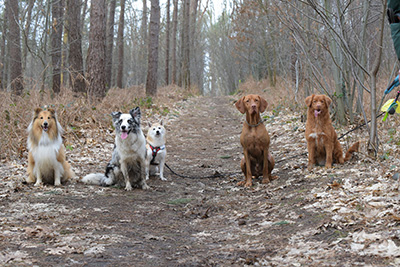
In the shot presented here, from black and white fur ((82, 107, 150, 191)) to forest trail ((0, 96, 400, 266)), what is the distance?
Result: 27 cm

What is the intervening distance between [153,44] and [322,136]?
13.4 meters

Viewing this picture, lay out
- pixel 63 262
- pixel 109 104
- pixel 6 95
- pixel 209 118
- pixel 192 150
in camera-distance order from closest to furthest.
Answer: pixel 63 262, pixel 6 95, pixel 192 150, pixel 109 104, pixel 209 118

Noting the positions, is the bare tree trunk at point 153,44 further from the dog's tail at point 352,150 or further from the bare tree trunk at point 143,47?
the dog's tail at point 352,150

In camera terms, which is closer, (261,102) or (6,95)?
(261,102)

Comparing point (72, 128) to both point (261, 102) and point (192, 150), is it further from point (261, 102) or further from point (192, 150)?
point (261, 102)

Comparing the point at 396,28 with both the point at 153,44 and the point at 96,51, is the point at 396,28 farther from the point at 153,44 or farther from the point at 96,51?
the point at 153,44

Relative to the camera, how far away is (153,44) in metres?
17.6

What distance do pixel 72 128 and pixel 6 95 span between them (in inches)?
72.6

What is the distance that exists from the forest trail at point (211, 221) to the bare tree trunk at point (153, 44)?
1124 cm

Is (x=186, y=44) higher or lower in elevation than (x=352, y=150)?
higher

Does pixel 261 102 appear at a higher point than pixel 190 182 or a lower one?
higher

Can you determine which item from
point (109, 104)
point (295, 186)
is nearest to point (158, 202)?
point (295, 186)

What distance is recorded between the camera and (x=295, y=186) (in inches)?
207

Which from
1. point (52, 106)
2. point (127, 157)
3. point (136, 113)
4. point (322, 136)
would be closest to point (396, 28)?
point (322, 136)
